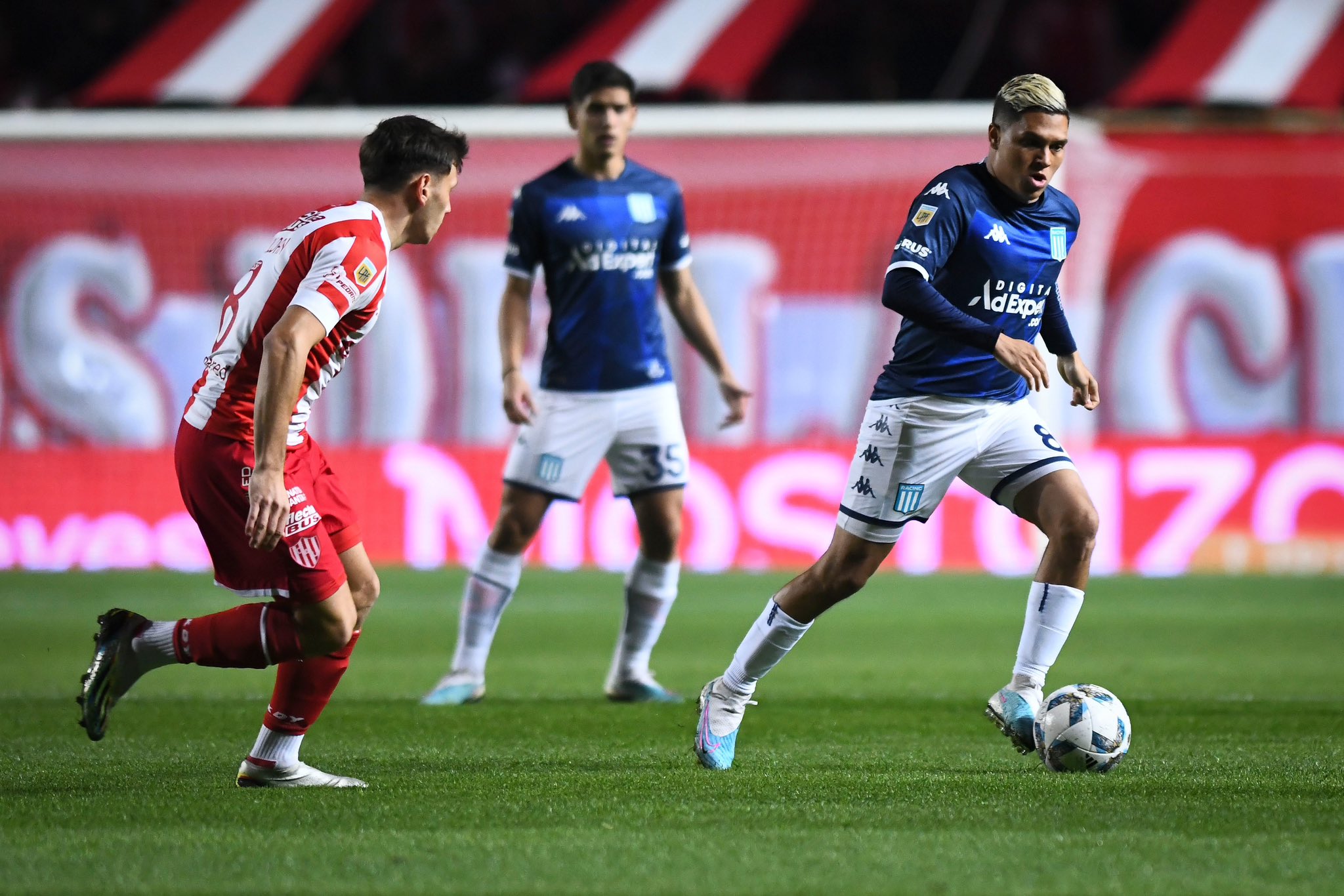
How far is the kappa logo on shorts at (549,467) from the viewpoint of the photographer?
21.3 ft

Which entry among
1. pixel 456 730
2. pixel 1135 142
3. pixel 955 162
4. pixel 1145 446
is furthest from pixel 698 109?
pixel 456 730

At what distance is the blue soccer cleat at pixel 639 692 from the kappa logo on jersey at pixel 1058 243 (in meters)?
2.29

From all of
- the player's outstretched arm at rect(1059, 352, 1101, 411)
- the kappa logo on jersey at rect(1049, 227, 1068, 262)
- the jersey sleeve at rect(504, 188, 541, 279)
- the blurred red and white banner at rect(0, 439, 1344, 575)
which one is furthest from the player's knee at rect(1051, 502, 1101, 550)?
the blurred red and white banner at rect(0, 439, 1344, 575)

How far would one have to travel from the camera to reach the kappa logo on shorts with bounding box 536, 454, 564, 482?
21.3 ft

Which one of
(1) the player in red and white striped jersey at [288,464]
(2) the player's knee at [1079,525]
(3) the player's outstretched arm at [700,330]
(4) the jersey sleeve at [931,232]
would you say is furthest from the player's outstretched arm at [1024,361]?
(3) the player's outstretched arm at [700,330]

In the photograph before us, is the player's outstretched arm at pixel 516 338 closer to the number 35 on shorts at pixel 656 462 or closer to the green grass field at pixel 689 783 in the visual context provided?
the number 35 on shorts at pixel 656 462

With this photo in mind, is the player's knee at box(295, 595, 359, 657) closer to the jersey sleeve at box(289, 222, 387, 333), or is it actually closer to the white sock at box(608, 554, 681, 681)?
the jersey sleeve at box(289, 222, 387, 333)

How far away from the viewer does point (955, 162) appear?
14.0 metres

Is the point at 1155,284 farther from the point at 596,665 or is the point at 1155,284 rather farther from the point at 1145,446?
the point at 596,665

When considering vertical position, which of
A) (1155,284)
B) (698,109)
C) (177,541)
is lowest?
(177,541)

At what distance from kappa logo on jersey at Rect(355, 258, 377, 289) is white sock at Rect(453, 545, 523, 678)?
7.61 ft

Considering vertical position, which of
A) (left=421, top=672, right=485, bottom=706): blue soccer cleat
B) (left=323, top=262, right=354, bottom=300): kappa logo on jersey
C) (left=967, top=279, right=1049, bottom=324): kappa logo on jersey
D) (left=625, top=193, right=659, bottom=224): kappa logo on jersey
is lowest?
(left=421, top=672, right=485, bottom=706): blue soccer cleat

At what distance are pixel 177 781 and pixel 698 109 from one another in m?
10.8

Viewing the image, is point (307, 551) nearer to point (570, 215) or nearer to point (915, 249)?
point (915, 249)
